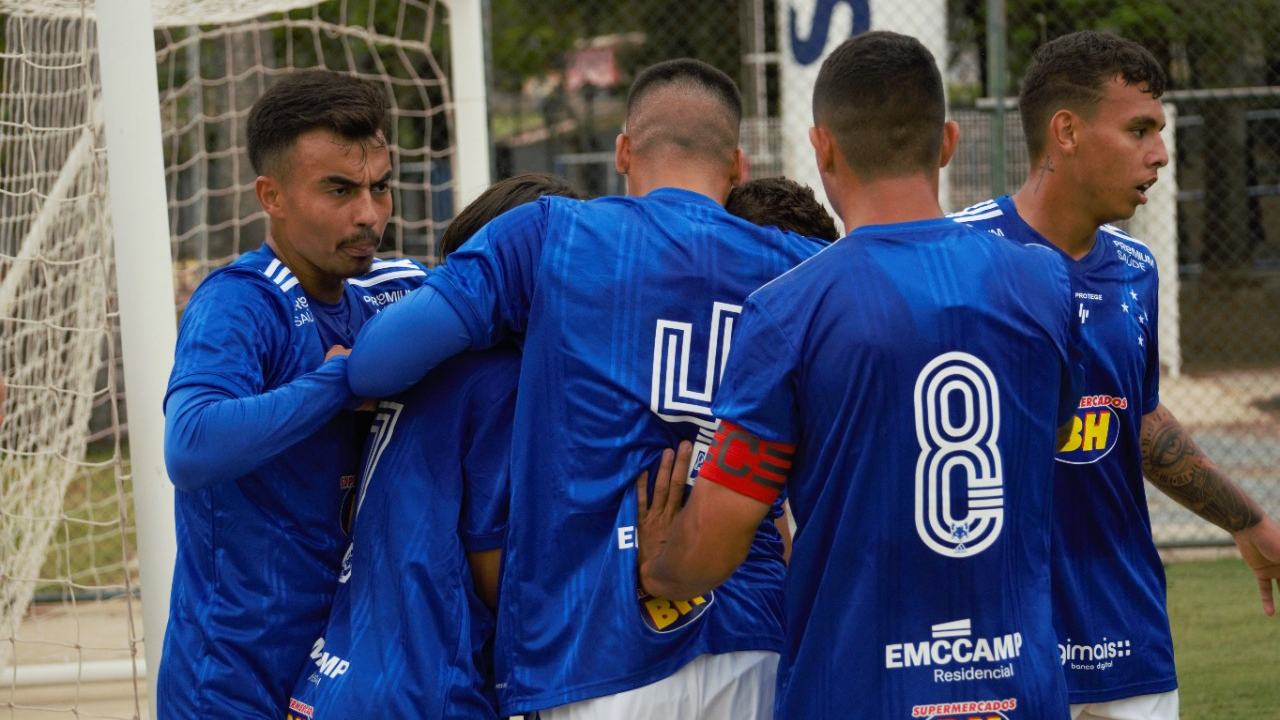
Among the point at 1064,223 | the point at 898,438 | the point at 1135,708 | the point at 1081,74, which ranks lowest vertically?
the point at 1135,708

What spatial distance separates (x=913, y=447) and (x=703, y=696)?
67 cm

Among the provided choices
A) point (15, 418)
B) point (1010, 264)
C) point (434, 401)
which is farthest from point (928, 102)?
point (15, 418)

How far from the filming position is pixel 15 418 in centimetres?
548

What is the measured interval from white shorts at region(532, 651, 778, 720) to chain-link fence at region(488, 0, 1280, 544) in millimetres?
6509

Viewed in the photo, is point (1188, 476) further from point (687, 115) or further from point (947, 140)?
point (687, 115)

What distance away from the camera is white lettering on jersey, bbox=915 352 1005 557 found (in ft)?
6.70

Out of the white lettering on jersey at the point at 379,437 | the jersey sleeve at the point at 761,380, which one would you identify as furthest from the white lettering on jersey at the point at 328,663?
the jersey sleeve at the point at 761,380

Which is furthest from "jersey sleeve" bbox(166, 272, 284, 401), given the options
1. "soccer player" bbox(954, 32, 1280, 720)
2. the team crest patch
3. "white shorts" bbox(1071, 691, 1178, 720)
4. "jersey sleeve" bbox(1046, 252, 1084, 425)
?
"white shorts" bbox(1071, 691, 1178, 720)

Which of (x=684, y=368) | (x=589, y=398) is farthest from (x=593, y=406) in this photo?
(x=684, y=368)

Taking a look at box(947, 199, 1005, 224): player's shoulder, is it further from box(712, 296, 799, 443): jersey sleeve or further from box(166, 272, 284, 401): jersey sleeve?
box(166, 272, 284, 401): jersey sleeve

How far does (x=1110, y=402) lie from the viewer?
2.86 m

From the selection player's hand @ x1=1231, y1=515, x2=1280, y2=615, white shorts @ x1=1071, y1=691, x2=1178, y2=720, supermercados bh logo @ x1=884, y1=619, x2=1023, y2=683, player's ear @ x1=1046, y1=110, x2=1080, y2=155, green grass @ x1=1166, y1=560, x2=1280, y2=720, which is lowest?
green grass @ x1=1166, y1=560, x2=1280, y2=720

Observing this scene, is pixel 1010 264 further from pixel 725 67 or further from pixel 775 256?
pixel 725 67

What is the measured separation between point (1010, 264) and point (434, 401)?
3.40 feet
